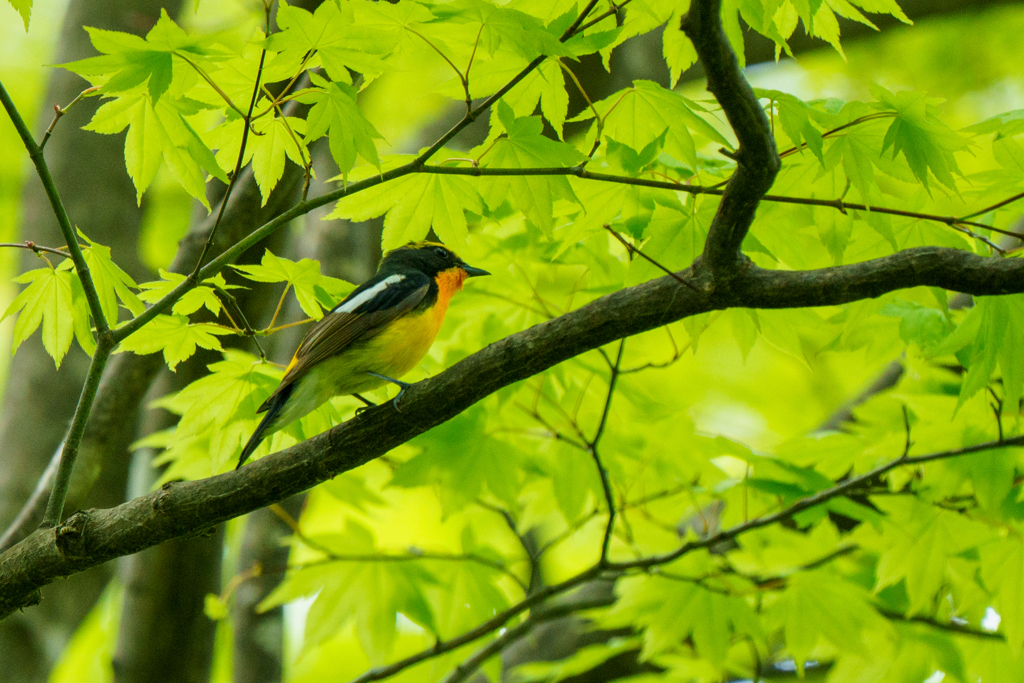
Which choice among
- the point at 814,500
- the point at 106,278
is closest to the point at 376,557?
the point at 106,278

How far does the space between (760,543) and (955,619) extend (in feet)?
4.27

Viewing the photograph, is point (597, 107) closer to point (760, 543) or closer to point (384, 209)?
point (384, 209)

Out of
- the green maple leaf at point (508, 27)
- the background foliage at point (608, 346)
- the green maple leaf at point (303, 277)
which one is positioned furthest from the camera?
the green maple leaf at point (303, 277)

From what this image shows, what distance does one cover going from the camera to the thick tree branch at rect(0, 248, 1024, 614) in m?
2.20

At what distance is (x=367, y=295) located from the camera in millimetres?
3473

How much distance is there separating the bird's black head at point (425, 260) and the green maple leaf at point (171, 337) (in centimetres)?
116

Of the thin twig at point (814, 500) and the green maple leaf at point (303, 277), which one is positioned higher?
the green maple leaf at point (303, 277)

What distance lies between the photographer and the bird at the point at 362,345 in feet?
10.1

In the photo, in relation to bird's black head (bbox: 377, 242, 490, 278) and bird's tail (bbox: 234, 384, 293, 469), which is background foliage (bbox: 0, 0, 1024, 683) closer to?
bird's tail (bbox: 234, 384, 293, 469)

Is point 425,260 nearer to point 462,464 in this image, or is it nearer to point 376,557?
point 462,464

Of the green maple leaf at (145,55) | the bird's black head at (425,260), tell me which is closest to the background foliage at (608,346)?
the green maple leaf at (145,55)

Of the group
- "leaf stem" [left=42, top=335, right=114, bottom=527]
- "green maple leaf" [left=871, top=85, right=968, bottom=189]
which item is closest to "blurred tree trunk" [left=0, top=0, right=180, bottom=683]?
"leaf stem" [left=42, top=335, right=114, bottom=527]

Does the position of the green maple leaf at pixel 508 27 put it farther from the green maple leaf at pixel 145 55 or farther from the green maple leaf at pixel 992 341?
the green maple leaf at pixel 992 341

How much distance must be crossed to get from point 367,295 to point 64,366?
8.66 feet
